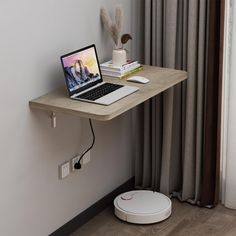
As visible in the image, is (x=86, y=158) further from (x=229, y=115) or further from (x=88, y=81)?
(x=229, y=115)

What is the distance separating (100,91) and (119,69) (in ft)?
0.89

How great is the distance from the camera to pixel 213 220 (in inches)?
140

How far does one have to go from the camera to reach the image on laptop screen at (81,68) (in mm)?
3012

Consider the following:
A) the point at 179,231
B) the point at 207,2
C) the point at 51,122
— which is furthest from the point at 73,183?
the point at 207,2

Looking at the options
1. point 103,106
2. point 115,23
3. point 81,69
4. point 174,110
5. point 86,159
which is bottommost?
point 86,159

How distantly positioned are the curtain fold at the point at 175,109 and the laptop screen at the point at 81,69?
0.53 metres

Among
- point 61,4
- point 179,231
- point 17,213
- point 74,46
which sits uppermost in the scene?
point 61,4

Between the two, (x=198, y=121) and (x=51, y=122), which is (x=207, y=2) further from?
(x=51, y=122)

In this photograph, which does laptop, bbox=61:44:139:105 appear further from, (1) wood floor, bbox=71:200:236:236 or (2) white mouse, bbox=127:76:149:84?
(1) wood floor, bbox=71:200:236:236

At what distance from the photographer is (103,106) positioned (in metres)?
2.88

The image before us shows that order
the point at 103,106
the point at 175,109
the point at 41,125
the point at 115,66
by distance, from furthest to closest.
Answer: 1. the point at 175,109
2. the point at 115,66
3. the point at 41,125
4. the point at 103,106

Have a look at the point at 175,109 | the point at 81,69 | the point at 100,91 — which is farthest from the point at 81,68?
the point at 175,109

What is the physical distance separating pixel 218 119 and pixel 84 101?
0.96 meters

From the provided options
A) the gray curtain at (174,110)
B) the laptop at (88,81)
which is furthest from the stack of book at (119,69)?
the gray curtain at (174,110)
